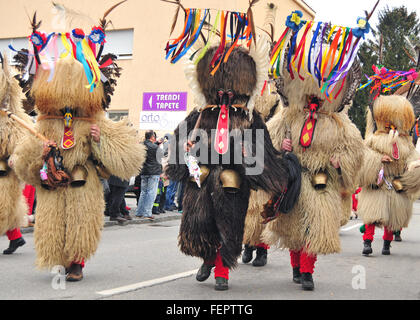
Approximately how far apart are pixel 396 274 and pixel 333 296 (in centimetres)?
163

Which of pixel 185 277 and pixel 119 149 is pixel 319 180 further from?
pixel 119 149

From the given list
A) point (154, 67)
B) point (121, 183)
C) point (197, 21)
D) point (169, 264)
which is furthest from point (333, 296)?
point (154, 67)

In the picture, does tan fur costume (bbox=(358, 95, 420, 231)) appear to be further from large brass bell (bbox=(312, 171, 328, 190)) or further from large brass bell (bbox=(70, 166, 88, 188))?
large brass bell (bbox=(70, 166, 88, 188))

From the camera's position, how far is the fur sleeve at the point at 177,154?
5066 mm

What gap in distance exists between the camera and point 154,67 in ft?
66.5

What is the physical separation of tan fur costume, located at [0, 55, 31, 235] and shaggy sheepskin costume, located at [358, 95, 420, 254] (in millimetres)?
4513

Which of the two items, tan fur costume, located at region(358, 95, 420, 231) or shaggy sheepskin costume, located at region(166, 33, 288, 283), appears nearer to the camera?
shaggy sheepskin costume, located at region(166, 33, 288, 283)

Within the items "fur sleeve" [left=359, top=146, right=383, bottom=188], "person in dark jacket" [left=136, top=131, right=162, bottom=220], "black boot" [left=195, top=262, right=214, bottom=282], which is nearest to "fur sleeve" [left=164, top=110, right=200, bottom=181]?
"black boot" [left=195, top=262, right=214, bottom=282]

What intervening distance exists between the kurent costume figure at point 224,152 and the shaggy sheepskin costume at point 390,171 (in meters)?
3.07

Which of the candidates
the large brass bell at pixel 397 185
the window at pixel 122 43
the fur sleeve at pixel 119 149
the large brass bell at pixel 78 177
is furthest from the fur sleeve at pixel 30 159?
the window at pixel 122 43

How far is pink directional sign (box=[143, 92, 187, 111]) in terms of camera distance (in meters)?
15.0

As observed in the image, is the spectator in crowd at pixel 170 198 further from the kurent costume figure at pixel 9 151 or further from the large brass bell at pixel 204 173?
the large brass bell at pixel 204 173

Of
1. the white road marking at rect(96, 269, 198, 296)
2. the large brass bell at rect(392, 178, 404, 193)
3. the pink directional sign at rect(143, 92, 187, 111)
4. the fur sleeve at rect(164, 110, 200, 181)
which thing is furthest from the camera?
the pink directional sign at rect(143, 92, 187, 111)

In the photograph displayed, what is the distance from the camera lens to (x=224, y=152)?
4.84m
